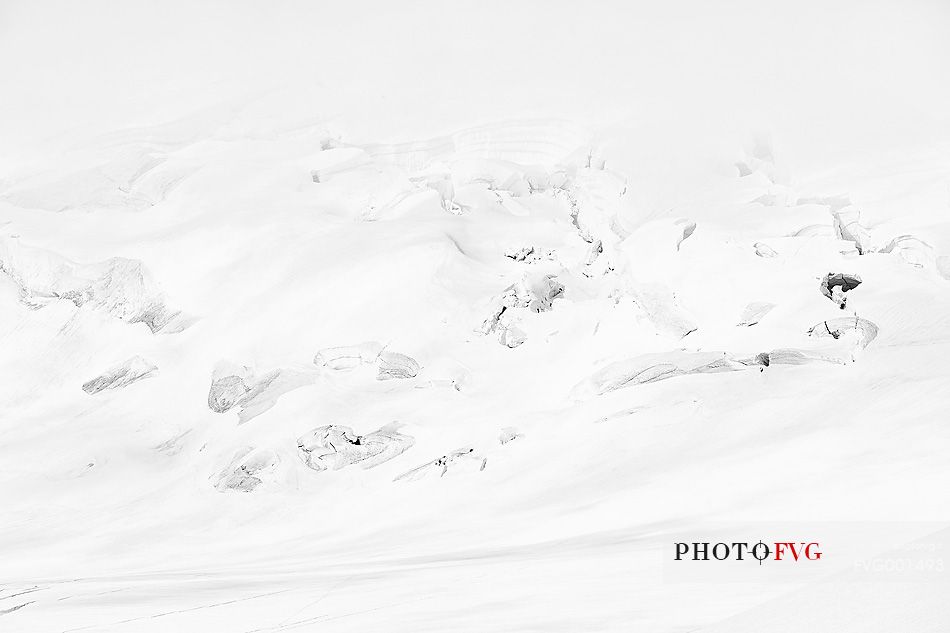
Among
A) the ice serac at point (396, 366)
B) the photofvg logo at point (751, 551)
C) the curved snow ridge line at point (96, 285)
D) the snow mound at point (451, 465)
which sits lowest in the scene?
the snow mound at point (451, 465)

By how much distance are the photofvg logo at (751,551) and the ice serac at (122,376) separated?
388 inches

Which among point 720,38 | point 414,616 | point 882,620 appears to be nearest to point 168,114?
point 720,38

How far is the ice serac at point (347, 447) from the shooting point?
11.3 metres

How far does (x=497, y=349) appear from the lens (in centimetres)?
1312

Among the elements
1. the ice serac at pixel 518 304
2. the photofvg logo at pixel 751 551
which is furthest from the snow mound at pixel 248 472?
the photofvg logo at pixel 751 551

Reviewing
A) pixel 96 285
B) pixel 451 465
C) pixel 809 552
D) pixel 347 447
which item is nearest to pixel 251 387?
pixel 347 447

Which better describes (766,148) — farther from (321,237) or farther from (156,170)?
(156,170)

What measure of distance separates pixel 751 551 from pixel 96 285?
42.6 ft

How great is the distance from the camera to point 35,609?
24.8ft

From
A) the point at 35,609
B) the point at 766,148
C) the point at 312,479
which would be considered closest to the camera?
the point at 35,609

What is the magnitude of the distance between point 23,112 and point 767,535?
2521cm

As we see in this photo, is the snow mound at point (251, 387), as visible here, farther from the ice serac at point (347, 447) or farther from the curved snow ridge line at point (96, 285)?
the curved snow ridge line at point (96, 285)

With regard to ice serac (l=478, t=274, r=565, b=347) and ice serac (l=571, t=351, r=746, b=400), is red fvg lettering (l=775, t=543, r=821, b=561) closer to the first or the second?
ice serac (l=571, t=351, r=746, b=400)

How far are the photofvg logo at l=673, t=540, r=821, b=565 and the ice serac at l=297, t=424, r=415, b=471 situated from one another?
5323mm
